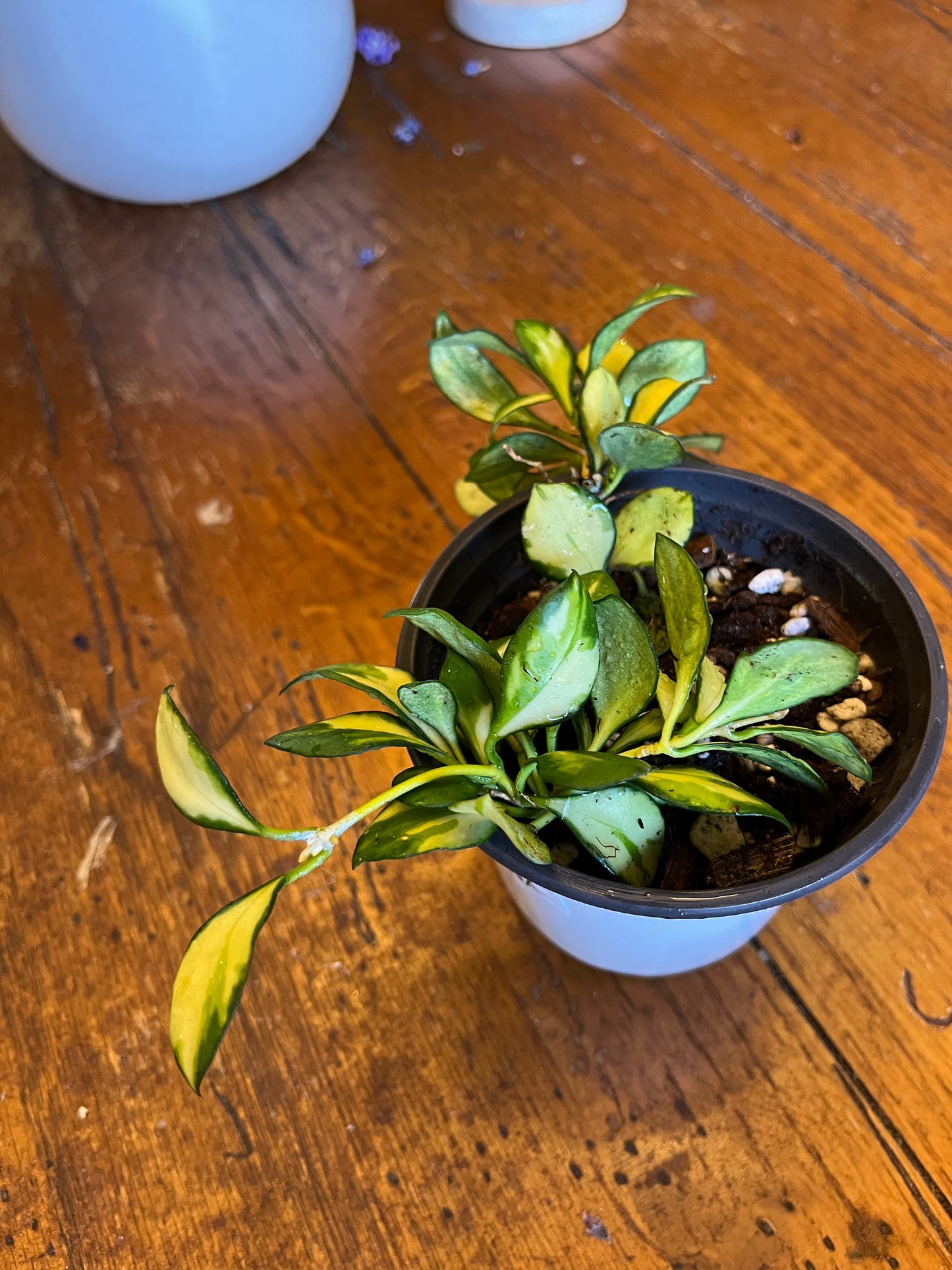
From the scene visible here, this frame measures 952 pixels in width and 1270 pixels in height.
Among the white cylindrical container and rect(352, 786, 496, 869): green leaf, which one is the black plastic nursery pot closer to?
rect(352, 786, 496, 869): green leaf

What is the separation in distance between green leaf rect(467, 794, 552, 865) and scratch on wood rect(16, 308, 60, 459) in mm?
521

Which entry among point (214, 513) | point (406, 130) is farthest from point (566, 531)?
point (406, 130)

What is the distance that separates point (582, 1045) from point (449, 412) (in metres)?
0.43

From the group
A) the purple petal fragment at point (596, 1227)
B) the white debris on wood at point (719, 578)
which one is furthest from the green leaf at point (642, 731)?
the purple petal fragment at point (596, 1227)

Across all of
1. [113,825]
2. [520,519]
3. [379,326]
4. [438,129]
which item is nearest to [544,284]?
[379,326]

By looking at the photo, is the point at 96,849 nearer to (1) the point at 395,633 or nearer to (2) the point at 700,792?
(1) the point at 395,633

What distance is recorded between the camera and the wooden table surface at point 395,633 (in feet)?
1.39

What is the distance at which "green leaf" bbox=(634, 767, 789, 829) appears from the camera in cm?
31

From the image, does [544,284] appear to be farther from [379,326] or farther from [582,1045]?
[582,1045]

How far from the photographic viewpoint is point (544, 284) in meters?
0.74

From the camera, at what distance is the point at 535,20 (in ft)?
2.94

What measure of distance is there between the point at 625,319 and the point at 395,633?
0.26 meters

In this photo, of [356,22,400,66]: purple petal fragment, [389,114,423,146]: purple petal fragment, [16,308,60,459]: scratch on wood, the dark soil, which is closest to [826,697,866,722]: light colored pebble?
the dark soil

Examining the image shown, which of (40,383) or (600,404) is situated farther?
(40,383)
